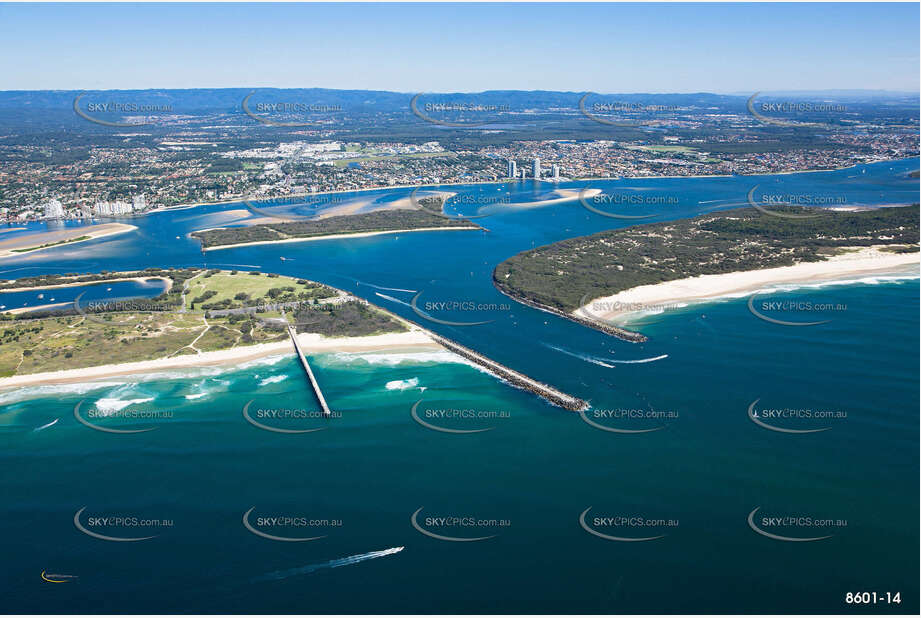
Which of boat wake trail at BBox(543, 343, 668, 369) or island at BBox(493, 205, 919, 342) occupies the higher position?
island at BBox(493, 205, 919, 342)

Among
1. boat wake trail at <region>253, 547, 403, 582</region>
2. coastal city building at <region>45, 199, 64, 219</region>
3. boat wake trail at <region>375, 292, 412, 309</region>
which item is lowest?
boat wake trail at <region>253, 547, 403, 582</region>

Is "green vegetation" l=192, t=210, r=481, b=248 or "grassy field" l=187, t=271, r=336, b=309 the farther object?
"green vegetation" l=192, t=210, r=481, b=248

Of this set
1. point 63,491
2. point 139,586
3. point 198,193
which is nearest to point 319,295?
point 63,491

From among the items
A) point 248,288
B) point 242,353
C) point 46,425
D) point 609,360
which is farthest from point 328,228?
point 609,360

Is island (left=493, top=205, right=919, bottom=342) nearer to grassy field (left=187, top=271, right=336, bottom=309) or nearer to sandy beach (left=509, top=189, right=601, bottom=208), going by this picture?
grassy field (left=187, top=271, right=336, bottom=309)

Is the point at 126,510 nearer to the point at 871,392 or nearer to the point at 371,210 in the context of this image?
the point at 871,392

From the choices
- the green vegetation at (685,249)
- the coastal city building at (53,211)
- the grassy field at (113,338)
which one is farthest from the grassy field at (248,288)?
the coastal city building at (53,211)

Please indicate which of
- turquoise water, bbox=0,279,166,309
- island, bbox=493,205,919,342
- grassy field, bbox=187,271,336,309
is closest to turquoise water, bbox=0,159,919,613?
island, bbox=493,205,919,342

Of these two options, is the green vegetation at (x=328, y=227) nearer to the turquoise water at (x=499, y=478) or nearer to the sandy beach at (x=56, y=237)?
the sandy beach at (x=56, y=237)

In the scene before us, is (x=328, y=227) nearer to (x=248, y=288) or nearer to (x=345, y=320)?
(x=248, y=288)
